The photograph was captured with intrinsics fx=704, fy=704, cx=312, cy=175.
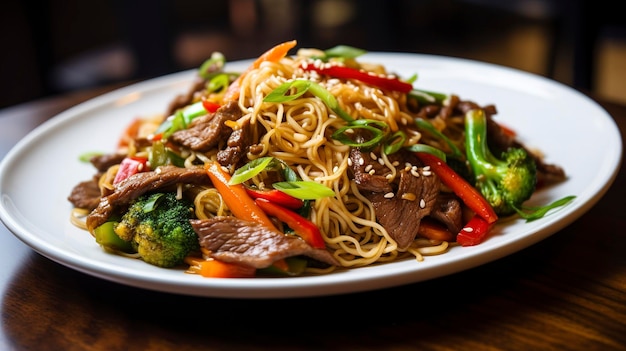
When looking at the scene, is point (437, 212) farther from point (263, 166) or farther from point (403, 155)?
point (263, 166)

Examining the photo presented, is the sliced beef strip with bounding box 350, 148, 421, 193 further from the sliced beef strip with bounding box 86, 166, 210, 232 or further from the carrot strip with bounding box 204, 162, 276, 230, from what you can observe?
the sliced beef strip with bounding box 86, 166, 210, 232

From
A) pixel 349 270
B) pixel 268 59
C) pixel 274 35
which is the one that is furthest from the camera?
pixel 274 35

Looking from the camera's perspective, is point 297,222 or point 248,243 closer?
point 248,243

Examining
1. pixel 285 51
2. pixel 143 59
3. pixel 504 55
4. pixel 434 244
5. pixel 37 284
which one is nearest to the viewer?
pixel 37 284

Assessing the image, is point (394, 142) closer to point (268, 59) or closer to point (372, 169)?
point (372, 169)

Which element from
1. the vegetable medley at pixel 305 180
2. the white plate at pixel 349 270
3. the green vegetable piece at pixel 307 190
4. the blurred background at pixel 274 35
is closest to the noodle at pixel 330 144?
the vegetable medley at pixel 305 180

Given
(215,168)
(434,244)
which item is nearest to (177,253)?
(215,168)

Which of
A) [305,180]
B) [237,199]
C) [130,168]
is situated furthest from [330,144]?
[130,168]
